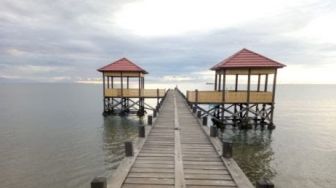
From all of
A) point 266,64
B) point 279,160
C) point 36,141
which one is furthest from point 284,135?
point 36,141

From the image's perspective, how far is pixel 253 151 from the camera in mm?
15531

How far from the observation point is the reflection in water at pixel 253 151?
1204cm

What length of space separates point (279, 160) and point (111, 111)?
18.7 meters

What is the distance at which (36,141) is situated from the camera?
705 inches

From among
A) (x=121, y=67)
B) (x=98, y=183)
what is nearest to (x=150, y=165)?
(x=98, y=183)

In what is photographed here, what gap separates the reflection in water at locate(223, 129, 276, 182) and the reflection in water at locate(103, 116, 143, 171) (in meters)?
6.80

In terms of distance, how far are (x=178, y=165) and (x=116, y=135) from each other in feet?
43.6

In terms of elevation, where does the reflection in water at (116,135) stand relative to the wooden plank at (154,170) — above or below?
below

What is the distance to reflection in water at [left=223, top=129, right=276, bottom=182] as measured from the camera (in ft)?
39.5

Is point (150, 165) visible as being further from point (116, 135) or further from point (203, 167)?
point (116, 135)

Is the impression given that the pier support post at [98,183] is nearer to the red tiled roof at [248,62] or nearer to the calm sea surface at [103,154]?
the calm sea surface at [103,154]

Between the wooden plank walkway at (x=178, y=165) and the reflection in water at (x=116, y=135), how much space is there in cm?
409

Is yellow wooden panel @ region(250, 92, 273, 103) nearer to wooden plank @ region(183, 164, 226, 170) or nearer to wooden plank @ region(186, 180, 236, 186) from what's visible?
wooden plank @ region(183, 164, 226, 170)

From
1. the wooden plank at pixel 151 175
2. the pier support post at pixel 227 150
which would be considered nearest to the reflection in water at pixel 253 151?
the pier support post at pixel 227 150
